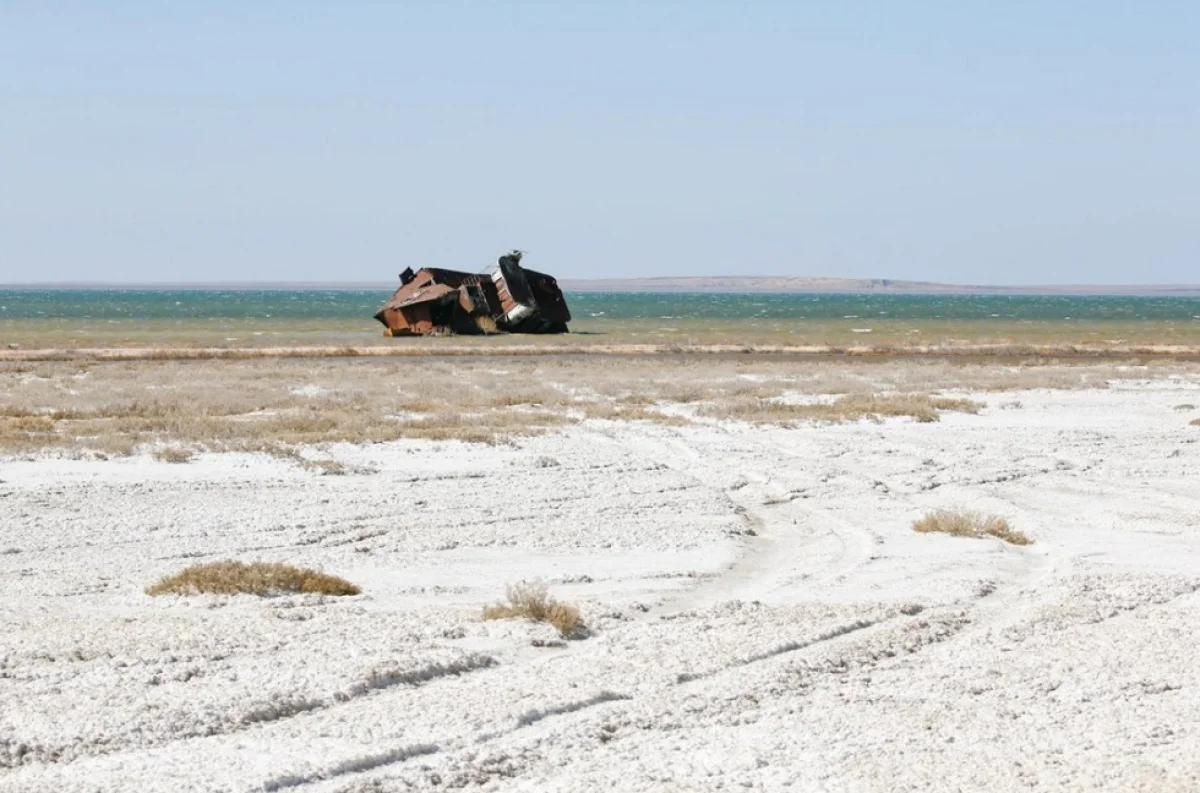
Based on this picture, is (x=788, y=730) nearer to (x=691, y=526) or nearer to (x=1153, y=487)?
(x=691, y=526)

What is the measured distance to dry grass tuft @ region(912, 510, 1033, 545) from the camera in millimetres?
13727

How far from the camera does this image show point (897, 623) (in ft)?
31.5

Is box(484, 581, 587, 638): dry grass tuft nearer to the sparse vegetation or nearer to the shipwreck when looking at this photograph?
the sparse vegetation

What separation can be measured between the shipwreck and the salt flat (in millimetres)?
44892

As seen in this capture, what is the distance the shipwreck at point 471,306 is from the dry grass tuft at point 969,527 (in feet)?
160

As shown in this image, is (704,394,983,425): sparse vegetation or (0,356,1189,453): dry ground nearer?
(0,356,1189,453): dry ground

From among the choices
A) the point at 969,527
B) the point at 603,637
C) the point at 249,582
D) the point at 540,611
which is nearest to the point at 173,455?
the point at 249,582

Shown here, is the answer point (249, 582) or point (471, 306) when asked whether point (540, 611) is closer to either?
point (249, 582)

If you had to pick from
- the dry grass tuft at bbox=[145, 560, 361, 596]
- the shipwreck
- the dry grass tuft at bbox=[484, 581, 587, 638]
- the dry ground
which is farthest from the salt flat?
the shipwreck

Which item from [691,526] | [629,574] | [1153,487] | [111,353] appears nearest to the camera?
[629,574]

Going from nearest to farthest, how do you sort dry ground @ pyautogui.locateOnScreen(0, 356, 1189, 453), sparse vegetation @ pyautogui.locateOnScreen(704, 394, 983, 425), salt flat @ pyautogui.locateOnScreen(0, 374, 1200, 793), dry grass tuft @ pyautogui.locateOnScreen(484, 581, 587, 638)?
salt flat @ pyautogui.locateOnScreen(0, 374, 1200, 793), dry grass tuft @ pyautogui.locateOnScreen(484, 581, 587, 638), dry ground @ pyautogui.locateOnScreen(0, 356, 1189, 453), sparse vegetation @ pyautogui.locateOnScreen(704, 394, 983, 425)

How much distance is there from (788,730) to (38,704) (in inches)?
144

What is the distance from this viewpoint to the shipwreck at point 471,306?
6275 cm

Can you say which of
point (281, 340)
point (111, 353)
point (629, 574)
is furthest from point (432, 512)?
point (281, 340)
